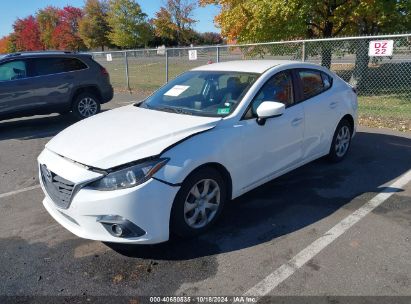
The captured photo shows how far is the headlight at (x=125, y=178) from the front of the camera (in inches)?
123

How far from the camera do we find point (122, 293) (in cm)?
294

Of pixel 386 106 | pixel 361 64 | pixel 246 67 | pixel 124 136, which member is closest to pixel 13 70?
pixel 246 67

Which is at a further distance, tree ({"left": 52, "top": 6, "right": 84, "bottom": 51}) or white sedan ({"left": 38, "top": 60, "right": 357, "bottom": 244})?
tree ({"left": 52, "top": 6, "right": 84, "bottom": 51})

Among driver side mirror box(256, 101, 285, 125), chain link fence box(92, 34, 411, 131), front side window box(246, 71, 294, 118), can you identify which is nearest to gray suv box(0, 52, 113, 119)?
chain link fence box(92, 34, 411, 131)

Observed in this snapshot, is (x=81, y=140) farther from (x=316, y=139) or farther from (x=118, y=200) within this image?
(x=316, y=139)

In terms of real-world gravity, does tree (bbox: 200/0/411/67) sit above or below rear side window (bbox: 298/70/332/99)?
above

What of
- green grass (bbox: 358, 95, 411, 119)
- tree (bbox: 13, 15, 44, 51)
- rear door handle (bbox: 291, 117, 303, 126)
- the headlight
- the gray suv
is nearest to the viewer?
the headlight

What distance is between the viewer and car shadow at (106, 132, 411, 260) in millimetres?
3555

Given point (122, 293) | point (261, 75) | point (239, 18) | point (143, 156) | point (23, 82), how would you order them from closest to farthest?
point (122, 293) → point (143, 156) → point (261, 75) → point (23, 82) → point (239, 18)

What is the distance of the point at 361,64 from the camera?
43.0 feet

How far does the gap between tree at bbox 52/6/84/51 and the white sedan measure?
69.0 meters

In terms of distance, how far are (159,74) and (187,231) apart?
20.1 m

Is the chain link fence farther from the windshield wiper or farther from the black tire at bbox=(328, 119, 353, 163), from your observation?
the windshield wiper

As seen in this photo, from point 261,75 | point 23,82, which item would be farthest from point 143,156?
point 23,82
